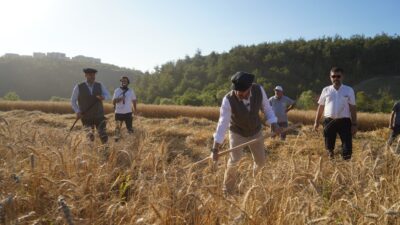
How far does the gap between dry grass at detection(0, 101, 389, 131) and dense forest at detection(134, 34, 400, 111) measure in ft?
81.5

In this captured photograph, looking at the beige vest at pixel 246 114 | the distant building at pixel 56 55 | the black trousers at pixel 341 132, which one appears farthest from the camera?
the distant building at pixel 56 55

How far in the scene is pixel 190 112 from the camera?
2048cm

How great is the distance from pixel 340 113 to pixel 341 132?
0.93 ft

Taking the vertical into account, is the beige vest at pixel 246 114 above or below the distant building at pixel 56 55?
below

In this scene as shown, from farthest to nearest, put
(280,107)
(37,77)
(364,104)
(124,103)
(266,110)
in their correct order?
1. (37,77)
2. (364,104)
3. (280,107)
4. (124,103)
5. (266,110)

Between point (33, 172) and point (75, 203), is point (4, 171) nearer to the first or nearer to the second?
point (33, 172)

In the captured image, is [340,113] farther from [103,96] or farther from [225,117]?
[103,96]

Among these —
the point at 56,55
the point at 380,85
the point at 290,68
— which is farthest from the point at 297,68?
the point at 56,55

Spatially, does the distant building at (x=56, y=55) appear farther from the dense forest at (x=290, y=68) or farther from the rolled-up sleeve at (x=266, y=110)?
the rolled-up sleeve at (x=266, y=110)

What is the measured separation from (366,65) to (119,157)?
63.1 meters

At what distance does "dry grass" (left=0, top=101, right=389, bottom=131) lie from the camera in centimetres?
1566

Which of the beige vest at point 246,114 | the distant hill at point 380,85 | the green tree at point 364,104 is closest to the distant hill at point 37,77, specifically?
the distant hill at point 380,85

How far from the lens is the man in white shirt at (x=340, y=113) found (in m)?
5.38

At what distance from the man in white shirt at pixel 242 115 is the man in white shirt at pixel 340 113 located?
158cm
